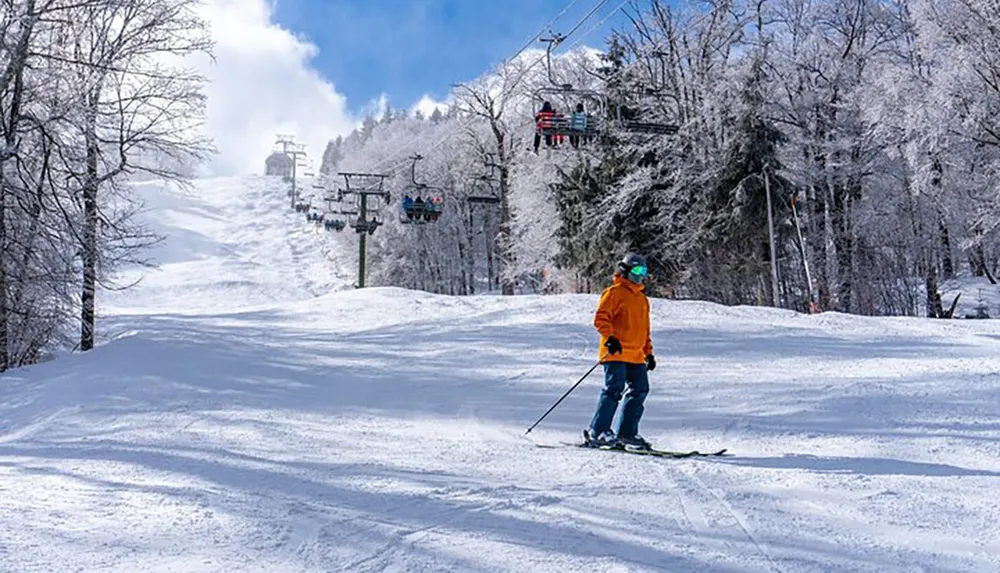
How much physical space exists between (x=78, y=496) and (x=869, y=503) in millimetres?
5088

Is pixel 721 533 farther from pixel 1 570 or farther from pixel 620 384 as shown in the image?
pixel 1 570

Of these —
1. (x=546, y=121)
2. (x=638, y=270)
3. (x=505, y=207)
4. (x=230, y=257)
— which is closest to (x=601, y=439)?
(x=638, y=270)

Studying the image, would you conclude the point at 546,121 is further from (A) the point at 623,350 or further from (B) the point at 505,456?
(B) the point at 505,456

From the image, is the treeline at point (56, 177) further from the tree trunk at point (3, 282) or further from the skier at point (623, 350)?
the skier at point (623, 350)

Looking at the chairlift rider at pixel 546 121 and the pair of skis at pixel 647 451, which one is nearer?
the pair of skis at pixel 647 451

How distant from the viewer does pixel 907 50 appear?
28516 mm

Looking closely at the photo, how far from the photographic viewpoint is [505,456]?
6.03 metres

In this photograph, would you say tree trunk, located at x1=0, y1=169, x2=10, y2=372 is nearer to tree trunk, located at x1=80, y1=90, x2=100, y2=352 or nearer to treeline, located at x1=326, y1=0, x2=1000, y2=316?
tree trunk, located at x1=80, y1=90, x2=100, y2=352

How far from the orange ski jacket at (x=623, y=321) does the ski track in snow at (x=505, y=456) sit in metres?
0.94

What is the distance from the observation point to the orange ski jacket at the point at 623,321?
6.59 m

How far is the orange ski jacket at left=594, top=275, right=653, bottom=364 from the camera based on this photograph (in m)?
6.59

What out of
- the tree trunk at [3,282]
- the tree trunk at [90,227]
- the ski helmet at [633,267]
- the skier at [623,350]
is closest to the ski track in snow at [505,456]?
the skier at [623,350]

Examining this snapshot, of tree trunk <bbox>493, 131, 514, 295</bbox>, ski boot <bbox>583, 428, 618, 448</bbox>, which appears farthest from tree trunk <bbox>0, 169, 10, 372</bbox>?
tree trunk <bbox>493, 131, 514, 295</bbox>

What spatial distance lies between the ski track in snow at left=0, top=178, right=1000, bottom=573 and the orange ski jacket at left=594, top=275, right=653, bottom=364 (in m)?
0.94
